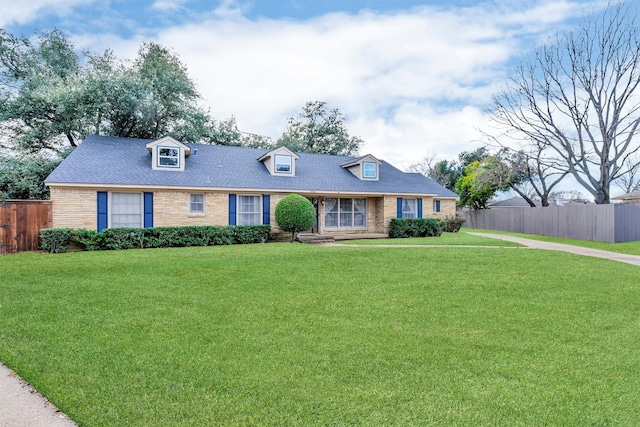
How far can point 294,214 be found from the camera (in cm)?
1580

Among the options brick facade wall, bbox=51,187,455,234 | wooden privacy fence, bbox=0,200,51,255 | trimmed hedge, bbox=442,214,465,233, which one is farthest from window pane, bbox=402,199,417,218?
wooden privacy fence, bbox=0,200,51,255

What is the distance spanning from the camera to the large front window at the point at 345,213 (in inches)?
782

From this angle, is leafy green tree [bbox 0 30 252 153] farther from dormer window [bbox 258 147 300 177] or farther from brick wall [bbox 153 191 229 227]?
brick wall [bbox 153 191 229 227]

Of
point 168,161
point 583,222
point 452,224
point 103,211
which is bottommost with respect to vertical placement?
point 452,224

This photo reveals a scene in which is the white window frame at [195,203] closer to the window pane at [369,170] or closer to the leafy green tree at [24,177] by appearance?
the leafy green tree at [24,177]

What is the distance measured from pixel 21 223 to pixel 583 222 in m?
25.0

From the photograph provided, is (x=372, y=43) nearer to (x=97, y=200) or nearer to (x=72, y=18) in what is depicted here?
(x=97, y=200)

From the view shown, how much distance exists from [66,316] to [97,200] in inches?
422

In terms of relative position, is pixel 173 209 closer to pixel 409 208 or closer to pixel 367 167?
pixel 367 167

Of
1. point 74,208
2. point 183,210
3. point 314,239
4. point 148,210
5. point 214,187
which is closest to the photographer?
point 74,208

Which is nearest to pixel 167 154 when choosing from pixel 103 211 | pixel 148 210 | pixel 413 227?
pixel 148 210

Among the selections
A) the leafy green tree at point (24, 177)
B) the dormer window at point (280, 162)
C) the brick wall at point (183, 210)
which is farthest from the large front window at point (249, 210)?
the leafy green tree at point (24, 177)

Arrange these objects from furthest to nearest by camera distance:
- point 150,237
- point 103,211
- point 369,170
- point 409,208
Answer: point 369,170 < point 409,208 < point 103,211 < point 150,237

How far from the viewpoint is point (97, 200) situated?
14.3m
